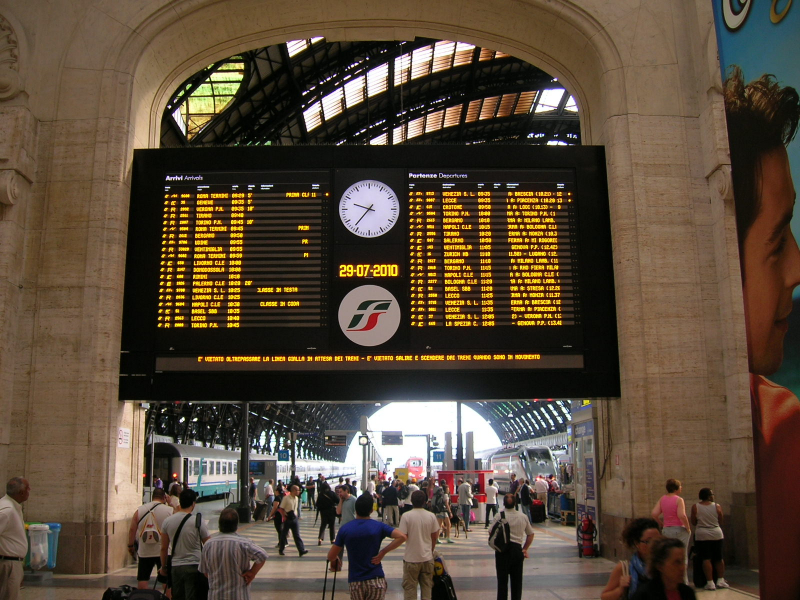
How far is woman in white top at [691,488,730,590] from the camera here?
31.0 feet

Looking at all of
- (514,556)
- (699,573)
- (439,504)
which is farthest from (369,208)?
(439,504)

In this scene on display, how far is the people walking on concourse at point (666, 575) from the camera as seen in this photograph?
3.84m

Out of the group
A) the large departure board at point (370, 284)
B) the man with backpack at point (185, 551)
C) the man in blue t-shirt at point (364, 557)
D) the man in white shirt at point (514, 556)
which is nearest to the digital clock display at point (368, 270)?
the large departure board at point (370, 284)

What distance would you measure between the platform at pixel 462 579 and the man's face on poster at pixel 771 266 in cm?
605

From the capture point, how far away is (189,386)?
433 inches

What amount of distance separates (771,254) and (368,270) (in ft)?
24.7

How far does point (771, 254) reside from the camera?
414 centimetres

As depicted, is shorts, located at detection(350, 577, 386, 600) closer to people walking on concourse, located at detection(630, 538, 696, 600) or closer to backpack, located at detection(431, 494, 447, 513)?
people walking on concourse, located at detection(630, 538, 696, 600)

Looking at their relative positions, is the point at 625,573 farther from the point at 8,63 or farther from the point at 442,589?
the point at 8,63

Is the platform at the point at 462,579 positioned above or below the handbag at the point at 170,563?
below

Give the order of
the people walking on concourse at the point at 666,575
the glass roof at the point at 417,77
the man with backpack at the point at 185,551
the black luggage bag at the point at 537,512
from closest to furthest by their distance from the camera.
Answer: the people walking on concourse at the point at 666,575 → the man with backpack at the point at 185,551 → the black luggage bag at the point at 537,512 → the glass roof at the point at 417,77

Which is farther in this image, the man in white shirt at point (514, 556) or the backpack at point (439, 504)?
the backpack at point (439, 504)

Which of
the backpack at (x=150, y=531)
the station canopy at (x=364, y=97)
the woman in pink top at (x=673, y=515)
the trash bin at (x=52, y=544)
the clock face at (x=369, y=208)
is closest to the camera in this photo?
the backpack at (x=150, y=531)

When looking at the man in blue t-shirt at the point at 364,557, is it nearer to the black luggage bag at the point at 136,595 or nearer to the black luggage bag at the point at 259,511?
the black luggage bag at the point at 136,595
